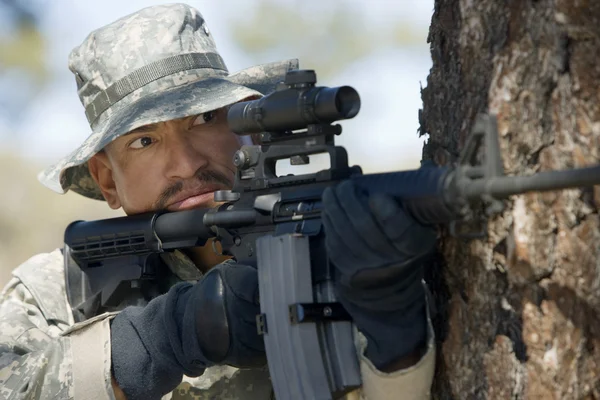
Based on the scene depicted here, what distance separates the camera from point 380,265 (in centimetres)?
227

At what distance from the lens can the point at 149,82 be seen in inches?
157

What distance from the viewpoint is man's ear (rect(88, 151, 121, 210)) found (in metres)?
4.22

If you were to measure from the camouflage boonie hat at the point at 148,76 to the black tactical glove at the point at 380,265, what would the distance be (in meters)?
1.52

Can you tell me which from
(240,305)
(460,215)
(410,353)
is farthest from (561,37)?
(240,305)

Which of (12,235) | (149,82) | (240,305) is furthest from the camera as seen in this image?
(12,235)

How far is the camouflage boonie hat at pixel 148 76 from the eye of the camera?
12.6ft

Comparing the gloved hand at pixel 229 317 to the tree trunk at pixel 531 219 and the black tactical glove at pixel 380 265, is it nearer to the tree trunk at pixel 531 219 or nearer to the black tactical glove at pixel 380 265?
the black tactical glove at pixel 380 265

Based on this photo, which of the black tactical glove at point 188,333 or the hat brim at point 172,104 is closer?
the black tactical glove at point 188,333

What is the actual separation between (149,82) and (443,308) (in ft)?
6.33

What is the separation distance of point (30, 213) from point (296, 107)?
17.9m

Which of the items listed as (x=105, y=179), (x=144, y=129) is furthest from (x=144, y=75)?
(x=105, y=179)

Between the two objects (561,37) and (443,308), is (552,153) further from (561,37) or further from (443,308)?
(443,308)

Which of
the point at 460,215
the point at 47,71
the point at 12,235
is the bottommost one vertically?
the point at 12,235

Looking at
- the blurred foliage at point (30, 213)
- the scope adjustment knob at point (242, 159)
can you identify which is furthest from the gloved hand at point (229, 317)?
the blurred foliage at point (30, 213)
